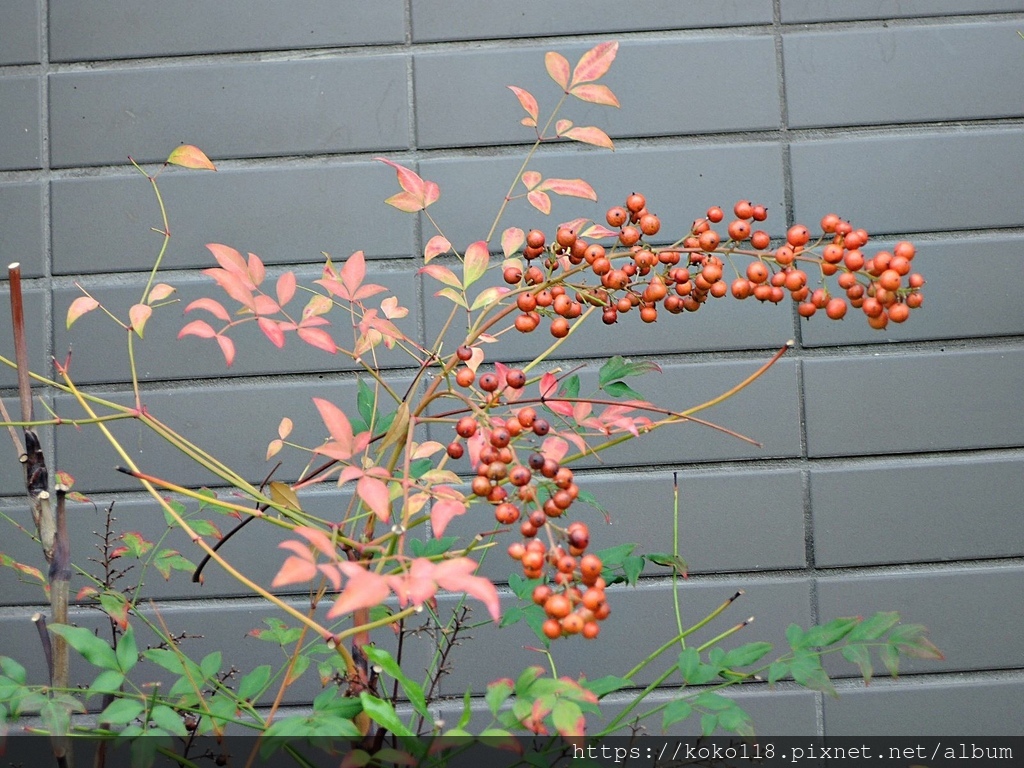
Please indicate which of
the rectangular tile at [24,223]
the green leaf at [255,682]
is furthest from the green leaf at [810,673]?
the rectangular tile at [24,223]

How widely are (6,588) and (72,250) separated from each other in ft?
2.21

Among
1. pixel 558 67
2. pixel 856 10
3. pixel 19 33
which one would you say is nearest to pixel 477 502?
pixel 558 67

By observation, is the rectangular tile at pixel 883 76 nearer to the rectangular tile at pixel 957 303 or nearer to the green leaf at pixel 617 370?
the rectangular tile at pixel 957 303

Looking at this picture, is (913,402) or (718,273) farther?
(913,402)

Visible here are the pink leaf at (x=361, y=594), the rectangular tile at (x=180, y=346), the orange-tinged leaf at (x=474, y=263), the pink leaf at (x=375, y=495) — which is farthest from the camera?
the rectangular tile at (x=180, y=346)

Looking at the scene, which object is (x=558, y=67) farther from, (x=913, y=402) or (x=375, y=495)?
(x=913, y=402)

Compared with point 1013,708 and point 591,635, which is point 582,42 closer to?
point 591,635

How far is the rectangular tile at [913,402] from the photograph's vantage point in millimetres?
1642

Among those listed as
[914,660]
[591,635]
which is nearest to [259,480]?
[591,635]

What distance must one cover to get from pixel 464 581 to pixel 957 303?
142cm

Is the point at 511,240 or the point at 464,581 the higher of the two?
the point at 511,240

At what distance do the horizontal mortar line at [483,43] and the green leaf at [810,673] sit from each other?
4.08 feet

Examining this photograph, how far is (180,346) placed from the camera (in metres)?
1.64

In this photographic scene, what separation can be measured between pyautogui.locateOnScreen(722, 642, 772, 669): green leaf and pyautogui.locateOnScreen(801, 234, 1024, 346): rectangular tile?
0.92 metres
